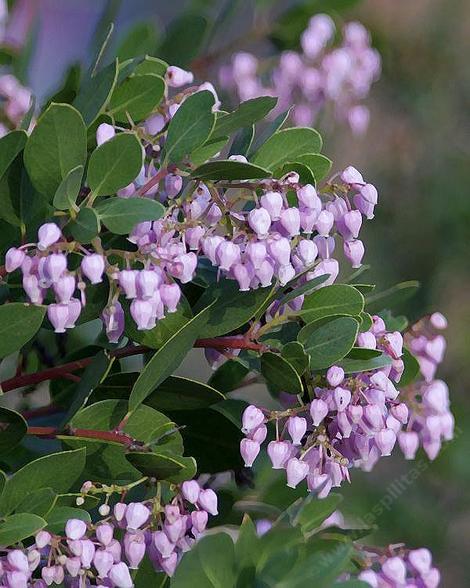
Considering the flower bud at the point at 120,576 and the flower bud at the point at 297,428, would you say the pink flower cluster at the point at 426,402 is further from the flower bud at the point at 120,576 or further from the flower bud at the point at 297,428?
the flower bud at the point at 120,576

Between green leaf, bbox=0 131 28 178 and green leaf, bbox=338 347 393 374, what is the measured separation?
0.27 meters

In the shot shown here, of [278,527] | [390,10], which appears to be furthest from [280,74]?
[390,10]

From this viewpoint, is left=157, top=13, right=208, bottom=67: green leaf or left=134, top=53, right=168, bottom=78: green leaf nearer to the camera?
left=134, top=53, right=168, bottom=78: green leaf

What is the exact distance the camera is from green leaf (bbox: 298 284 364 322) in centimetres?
75

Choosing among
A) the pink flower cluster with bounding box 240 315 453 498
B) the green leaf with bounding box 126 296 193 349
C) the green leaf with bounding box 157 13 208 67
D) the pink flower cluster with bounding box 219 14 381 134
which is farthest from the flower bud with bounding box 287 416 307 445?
the pink flower cluster with bounding box 219 14 381 134

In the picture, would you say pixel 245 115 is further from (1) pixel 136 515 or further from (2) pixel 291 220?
(1) pixel 136 515

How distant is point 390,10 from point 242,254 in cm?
204

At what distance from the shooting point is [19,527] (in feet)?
2.26

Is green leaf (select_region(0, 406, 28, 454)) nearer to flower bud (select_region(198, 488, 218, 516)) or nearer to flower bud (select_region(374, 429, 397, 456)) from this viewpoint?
flower bud (select_region(198, 488, 218, 516))

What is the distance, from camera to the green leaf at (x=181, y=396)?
78 cm

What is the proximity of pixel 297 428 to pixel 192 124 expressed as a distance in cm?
22

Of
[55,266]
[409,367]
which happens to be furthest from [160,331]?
[409,367]

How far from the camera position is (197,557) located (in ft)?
2.14

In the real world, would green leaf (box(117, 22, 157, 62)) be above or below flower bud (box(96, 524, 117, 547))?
above
